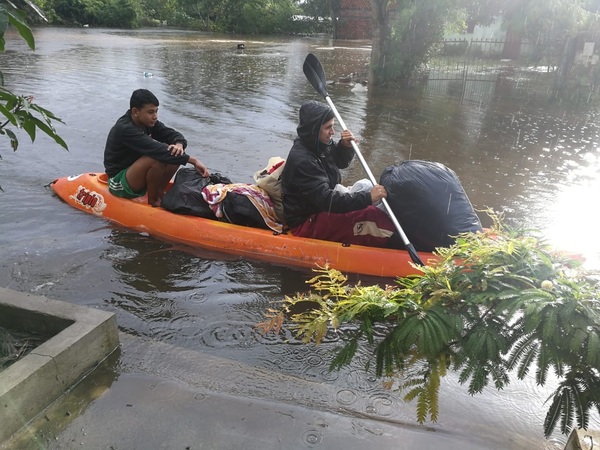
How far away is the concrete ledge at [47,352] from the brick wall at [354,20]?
4129 cm

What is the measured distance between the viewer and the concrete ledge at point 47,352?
2.62m

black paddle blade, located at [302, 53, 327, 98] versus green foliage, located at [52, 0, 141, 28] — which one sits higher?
black paddle blade, located at [302, 53, 327, 98]

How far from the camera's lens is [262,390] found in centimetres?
318

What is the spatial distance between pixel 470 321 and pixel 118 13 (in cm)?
4881

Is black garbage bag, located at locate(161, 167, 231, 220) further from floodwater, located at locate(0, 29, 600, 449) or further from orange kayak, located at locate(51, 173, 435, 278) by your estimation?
floodwater, located at locate(0, 29, 600, 449)

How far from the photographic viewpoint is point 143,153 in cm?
540

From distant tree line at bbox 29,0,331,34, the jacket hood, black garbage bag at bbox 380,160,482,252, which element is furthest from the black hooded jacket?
distant tree line at bbox 29,0,331,34

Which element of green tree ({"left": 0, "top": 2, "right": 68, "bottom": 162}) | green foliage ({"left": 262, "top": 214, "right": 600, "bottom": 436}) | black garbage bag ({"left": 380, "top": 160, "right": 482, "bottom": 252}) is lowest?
black garbage bag ({"left": 380, "top": 160, "right": 482, "bottom": 252})

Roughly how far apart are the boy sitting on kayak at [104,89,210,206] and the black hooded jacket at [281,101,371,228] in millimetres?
1327

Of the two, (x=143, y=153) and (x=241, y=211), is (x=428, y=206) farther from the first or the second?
(x=143, y=153)

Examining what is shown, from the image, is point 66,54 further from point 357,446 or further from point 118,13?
point 118,13

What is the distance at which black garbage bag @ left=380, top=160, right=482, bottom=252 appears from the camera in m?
4.43

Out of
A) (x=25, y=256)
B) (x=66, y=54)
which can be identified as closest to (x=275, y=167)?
(x=25, y=256)

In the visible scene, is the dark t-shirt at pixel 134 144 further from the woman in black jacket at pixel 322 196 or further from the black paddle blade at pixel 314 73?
the black paddle blade at pixel 314 73
